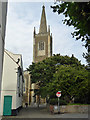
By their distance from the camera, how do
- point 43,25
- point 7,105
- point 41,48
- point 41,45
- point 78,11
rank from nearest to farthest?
point 78,11 → point 7,105 → point 41,48 → point 41,45 → point 43,25

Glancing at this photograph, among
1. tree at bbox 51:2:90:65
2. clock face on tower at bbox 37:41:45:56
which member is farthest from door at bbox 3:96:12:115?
clock face on tower at bbox 37:41:45:56

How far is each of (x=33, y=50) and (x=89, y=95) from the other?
48113 millimetres

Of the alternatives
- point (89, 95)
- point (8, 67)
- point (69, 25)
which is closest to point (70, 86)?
point (89, 95)

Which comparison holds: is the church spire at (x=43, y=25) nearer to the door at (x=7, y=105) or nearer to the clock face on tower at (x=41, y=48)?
the clock face on tower at (x=41, y=48)

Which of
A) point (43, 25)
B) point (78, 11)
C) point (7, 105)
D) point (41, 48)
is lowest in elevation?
point (7, 105)

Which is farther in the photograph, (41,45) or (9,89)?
(41,45)

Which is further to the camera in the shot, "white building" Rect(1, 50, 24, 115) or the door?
"white building" Rect(1, 50, 24, 115)

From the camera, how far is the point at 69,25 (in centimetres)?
601

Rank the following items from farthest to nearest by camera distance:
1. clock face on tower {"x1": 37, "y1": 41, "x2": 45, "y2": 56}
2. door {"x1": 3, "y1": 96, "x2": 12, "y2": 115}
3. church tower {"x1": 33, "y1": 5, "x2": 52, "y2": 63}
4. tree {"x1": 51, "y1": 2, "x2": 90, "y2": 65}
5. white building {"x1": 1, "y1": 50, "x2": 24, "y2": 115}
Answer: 1. clock face on tower {"x1": 37, "y1": 41, "x2": 45, "y2": 56}
2. church tower {"x1": 33, "y1": 5, "x2": 52, "y2": 63}
3. white building {"x1": 1, "y1": 50, "x2": 24, "y2": 115}
4. door {"x1": 3, "y1": 96, "x2": 12, "y2": 115}
5. tree {"x1": 51, "y1": 2, "x2": 90, "y2": 65}

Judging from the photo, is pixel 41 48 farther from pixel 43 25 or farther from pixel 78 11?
pixel 78 11

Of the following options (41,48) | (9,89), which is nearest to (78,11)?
(9,89)

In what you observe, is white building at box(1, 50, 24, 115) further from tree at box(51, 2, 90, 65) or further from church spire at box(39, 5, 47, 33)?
church spire at box(39, 5, 47, 33)

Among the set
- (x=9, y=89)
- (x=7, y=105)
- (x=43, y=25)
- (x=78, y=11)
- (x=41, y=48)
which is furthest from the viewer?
(x=43, y=25)

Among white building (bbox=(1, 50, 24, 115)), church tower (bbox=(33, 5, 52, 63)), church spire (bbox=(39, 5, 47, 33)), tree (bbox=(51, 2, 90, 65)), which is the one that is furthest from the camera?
church spire (bbox=(39, 5, 47, 33))
